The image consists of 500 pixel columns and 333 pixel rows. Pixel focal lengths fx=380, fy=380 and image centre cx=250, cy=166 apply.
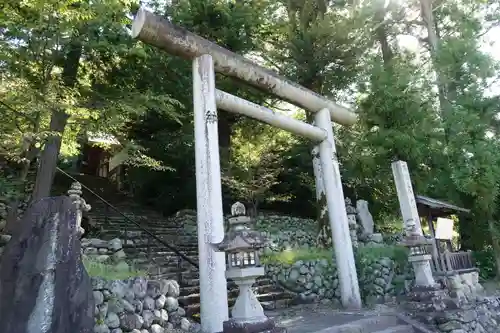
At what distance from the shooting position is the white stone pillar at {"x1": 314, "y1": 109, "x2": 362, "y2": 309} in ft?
27.3

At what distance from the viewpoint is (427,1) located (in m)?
14.3

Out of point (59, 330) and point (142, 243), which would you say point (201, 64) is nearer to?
point (59, 330)

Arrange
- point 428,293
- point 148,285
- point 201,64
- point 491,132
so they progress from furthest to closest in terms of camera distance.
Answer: point 491,132
point 428,293
point 201,64
point 148,285

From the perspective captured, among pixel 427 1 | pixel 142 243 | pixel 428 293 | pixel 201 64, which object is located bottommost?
pixel 428 293

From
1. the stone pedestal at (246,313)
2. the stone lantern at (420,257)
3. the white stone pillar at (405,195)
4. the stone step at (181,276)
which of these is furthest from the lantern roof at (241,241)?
the white stone pillar at (405,195)

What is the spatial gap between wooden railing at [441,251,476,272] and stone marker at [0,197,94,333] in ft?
27.2

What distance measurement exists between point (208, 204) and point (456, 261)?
7277 mm

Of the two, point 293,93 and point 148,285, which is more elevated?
point 293,93

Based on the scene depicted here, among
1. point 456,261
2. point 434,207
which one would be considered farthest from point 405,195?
point 456,261

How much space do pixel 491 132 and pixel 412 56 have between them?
4212 mm

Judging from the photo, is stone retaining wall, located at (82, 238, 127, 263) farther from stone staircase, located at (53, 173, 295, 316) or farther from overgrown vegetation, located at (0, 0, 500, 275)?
overgrown vegetation, located at (0, 0, 500, 275)

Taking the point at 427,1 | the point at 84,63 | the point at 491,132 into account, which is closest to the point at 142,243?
the point at 84,63

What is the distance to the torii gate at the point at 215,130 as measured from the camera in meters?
5.60

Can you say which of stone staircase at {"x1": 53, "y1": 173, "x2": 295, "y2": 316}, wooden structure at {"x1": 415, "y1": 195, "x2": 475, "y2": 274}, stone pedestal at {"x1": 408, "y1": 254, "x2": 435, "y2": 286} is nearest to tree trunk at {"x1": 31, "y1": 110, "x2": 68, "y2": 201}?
stone staircase at {"x1": 53, "y1": 173, "x2": 295, "y2": 316}
